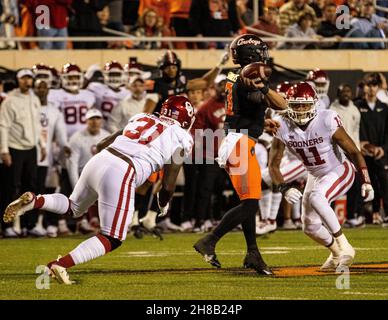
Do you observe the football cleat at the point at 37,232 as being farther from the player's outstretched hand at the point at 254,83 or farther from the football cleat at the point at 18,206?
the football cleat at the point at 18,206

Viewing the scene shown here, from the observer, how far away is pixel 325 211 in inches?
353

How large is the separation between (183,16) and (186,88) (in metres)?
3.45

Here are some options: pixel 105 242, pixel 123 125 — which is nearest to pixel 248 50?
pixel 105 242

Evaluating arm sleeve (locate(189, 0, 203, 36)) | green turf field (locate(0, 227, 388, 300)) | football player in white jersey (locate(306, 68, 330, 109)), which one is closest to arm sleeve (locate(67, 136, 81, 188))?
green turf field (locate(0, 227, 388, 300))

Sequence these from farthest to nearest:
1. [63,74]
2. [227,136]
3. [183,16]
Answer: [183,16]
[63,74]
[227,136]

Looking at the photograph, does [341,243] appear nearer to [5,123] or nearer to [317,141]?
[317,141]

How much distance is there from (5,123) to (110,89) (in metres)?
1.75

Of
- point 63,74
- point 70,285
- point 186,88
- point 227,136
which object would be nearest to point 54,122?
point 63,74

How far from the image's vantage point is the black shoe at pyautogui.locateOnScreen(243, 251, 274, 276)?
8805mm

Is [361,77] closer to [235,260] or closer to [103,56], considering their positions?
[103,56]

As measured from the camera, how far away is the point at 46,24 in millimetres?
15484

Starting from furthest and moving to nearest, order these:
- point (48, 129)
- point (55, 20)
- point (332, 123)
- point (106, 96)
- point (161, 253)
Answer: point (55, 20) → point (106, 96) → point (48, 129) → point (161, 253) → point (332, 123)

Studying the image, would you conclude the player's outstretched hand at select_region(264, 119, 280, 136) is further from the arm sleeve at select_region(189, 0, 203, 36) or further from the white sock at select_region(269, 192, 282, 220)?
the arm sleeve at select_region(189, 0, 203, 36)

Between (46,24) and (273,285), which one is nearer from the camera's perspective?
(273,285)
